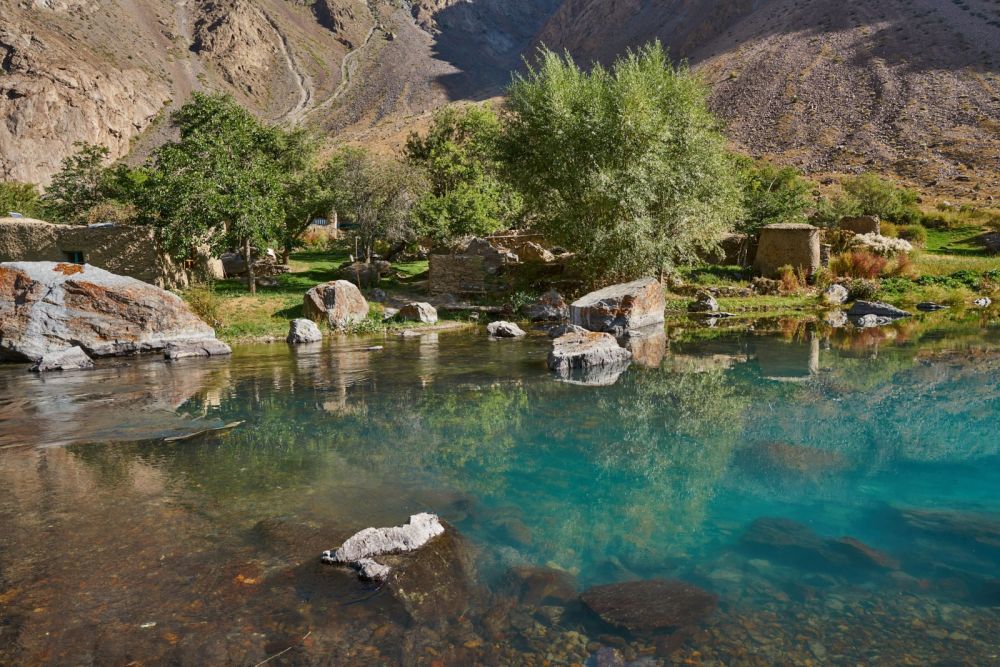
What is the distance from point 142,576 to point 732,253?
27.5 metres

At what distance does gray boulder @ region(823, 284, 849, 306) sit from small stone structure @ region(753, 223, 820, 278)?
172 centimetres

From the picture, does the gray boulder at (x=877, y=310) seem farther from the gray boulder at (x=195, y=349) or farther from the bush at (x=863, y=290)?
the gray boulder at (x=195, y=349)

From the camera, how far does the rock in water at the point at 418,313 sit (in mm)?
20734

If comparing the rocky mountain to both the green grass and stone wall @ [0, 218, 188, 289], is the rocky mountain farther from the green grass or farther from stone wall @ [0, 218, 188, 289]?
stone wall @ [0, 218, 188, 289]

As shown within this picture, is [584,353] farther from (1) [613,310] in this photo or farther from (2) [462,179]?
(2) [462,179]

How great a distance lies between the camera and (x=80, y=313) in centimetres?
1558

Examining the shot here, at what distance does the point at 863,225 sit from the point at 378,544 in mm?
32510

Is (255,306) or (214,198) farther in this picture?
(214,198)

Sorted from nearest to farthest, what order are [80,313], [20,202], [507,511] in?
[507,511] → [80,313] → [20,202]

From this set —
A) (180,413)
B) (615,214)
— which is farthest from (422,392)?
(615,214)

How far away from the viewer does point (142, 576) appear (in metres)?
4.54

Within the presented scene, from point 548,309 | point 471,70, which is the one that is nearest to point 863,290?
point 548,309

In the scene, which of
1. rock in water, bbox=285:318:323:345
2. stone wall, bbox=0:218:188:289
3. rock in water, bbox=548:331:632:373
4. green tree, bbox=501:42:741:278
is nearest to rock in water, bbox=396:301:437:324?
rock in water, bbox=285:318:323:345

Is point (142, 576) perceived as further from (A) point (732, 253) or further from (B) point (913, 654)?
(A) point (732, 253)
